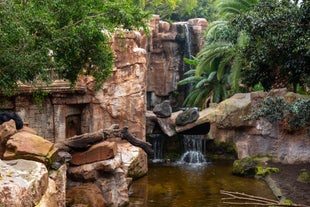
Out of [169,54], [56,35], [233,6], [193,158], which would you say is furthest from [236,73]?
[56,35]

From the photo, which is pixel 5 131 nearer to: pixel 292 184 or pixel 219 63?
pixel 292 184

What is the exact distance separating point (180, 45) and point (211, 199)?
18.9 m

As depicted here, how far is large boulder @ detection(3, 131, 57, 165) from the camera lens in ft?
29.0

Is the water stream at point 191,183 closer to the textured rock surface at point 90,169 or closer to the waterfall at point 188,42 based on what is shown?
the textured rock surface at point 90,169

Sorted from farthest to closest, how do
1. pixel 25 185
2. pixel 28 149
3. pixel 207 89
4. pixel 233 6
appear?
pixel 207 89
pixel 233 6
pixel 28 149
pixel 25 185

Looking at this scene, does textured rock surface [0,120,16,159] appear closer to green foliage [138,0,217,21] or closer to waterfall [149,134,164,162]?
waterfall [149,134,164,162]

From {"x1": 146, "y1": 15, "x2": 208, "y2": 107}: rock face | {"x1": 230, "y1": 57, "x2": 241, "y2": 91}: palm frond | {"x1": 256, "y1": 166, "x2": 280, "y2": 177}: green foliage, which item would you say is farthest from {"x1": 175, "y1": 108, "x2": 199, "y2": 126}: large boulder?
{"x1": 146, "y1": 15, "x2": 208, "y2": 107}: rock face

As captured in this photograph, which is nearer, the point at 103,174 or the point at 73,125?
the point at 103,174

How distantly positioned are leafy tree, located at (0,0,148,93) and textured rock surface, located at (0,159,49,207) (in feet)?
8.66

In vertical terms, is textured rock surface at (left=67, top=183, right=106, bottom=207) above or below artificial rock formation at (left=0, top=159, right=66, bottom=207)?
below

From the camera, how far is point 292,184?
1402cm

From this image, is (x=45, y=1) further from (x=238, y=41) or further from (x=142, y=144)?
(x=238, y=41)

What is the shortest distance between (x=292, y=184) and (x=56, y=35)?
9.14 m

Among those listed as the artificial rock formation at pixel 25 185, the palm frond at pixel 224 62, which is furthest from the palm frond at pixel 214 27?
the artificial rock formation at pixel 25 185
